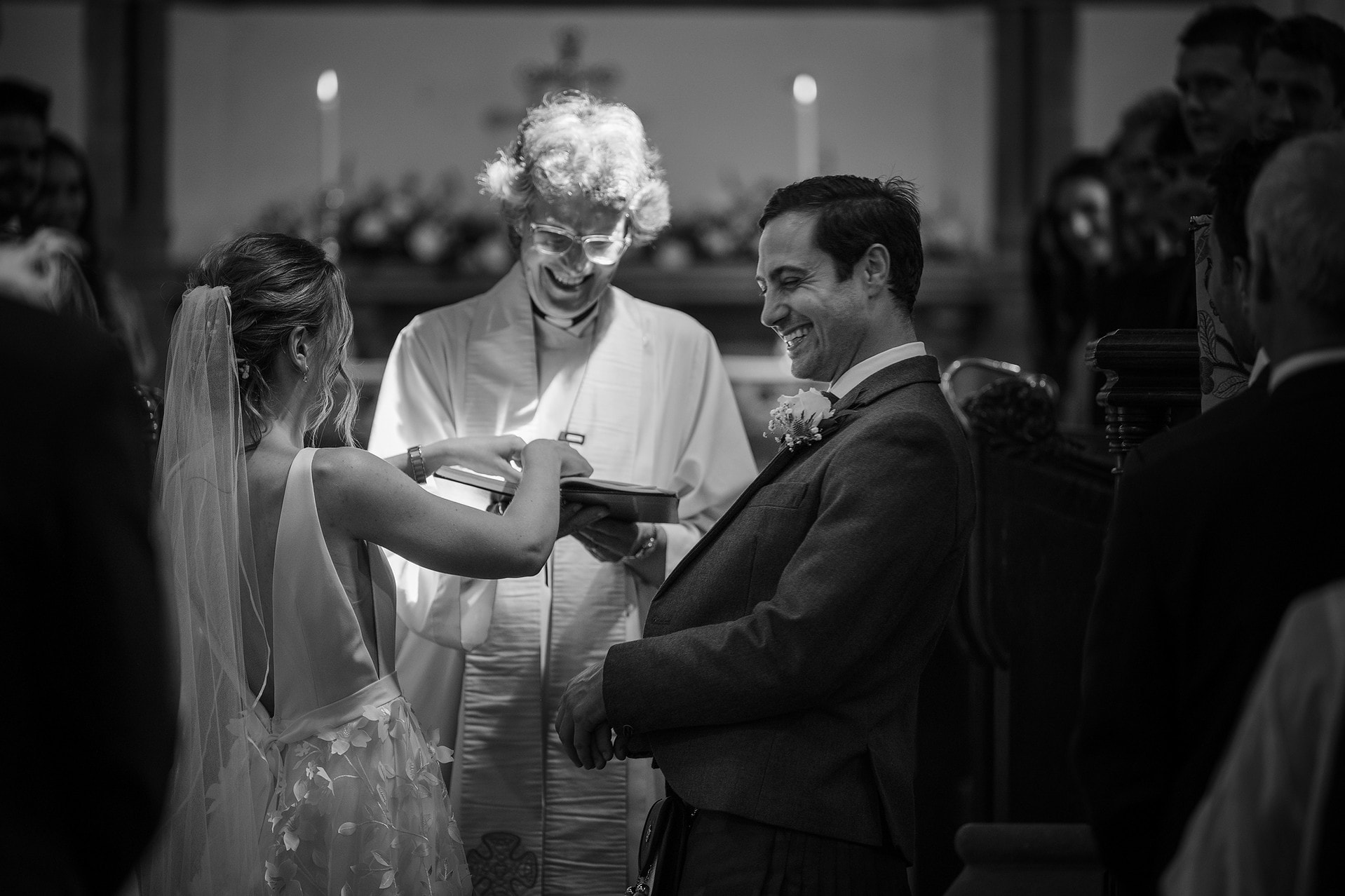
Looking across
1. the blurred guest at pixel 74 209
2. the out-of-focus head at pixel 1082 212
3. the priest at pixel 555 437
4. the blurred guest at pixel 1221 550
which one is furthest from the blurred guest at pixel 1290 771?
the out-of-focus head at pixel 1082 212

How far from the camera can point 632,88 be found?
941 cm

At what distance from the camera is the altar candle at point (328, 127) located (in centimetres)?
576

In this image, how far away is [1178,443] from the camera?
6.23ft

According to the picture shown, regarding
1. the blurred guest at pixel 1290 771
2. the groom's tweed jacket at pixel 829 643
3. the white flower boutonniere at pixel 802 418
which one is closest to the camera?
the blurred guest at pixel 1290 771

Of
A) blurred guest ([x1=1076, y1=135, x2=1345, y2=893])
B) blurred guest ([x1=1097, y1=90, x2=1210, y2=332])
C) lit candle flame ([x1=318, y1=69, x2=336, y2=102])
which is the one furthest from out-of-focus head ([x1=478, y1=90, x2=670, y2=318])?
lit candle flame ([x1=318, y1=69, x2=336, y2=102])

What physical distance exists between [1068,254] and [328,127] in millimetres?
3562

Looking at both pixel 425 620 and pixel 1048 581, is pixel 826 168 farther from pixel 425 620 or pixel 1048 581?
pixel 425 620

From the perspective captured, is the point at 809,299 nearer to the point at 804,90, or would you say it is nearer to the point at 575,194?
the point at 575,194

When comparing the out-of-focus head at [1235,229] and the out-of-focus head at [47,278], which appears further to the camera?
the out-of-focus head at [1235,229]

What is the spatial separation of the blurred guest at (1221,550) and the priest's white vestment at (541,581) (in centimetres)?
167

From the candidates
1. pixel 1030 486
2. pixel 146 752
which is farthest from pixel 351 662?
pixel 1030 486

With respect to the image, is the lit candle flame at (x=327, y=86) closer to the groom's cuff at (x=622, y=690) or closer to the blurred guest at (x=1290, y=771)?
the groom's cuff at (x=622, y=690)

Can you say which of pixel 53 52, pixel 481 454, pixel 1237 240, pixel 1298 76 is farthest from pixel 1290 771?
pixel 53 52

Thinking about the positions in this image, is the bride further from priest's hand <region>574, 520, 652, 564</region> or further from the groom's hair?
the groom's hair
